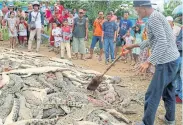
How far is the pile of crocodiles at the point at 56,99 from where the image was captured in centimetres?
429

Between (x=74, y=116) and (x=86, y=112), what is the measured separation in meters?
0.21

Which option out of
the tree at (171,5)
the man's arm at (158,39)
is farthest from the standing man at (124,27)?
the tree at (171,5)

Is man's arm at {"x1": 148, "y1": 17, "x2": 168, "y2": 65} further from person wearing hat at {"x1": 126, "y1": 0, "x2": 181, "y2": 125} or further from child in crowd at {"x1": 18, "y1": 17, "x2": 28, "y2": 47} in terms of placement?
child in crowd at {"x1": 18, "y1": 17, "x2": 28, "y2": 47}

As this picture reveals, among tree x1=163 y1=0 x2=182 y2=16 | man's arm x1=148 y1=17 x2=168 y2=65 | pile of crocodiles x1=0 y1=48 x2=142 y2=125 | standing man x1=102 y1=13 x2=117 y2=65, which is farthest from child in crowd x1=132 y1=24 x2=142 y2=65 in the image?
tree x1=163 y1=0 x2=182 y2=16

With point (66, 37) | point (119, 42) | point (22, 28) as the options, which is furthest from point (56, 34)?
point (119, 42)

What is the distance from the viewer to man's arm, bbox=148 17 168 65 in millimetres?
4016

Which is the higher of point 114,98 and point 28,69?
point 28,69

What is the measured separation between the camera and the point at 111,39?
10023 mm

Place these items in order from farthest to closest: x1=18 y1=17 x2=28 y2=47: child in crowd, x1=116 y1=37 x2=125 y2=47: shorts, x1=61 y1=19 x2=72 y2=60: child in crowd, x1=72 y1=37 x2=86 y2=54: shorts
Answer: x1=18 y1=17 x2=28 y2=47: child in crowd, x1=116 y1=37 x2=125 y2=47: shorts, x1=72 y1=37 x2=86 y2=54: shorts, x1=61 y1=19 x2=72 y2=60: child in crowd

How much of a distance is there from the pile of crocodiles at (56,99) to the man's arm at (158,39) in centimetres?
112

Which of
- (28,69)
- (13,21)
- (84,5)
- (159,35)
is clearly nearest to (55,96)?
(28,69)

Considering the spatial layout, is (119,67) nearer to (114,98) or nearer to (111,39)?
(111,39)

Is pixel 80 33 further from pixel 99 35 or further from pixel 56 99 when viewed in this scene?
pixel 56 99

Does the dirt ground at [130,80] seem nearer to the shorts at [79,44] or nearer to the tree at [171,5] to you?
the shorts at [79,44]
